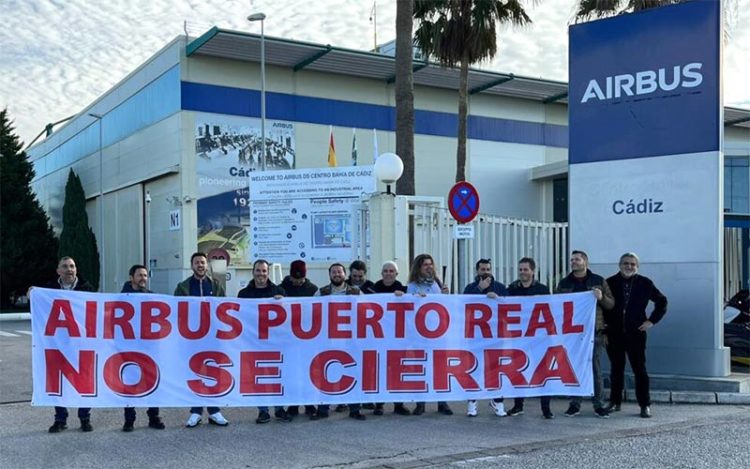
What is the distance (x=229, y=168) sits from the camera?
110 ft

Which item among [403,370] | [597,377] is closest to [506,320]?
[597,377]

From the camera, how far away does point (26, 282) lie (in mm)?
43188

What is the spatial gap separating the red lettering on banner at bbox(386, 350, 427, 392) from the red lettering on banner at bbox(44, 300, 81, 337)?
3337mm

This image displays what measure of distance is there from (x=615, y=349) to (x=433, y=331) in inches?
81.7

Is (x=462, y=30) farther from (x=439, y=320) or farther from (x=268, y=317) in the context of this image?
(x=268, y=317)

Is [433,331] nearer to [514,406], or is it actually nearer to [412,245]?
[514,406]

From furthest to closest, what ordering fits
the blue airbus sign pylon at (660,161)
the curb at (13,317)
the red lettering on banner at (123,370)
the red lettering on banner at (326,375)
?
the curb at (13,317) < the blue airbus sign pylon at (660,161) < the red lettering on banner at (326,375) < the red lettering on banner at (123,370)

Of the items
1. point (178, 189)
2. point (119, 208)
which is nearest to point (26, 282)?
point (119, 208)

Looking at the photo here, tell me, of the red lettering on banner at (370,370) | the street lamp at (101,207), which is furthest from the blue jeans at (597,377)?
the street lamp at (101,207)

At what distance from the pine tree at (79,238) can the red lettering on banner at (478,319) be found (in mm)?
36574

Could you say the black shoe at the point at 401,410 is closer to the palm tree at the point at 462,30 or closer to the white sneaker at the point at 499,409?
the white sneaker at the point at 499,409

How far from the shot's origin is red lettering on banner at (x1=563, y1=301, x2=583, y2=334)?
881 centimetres

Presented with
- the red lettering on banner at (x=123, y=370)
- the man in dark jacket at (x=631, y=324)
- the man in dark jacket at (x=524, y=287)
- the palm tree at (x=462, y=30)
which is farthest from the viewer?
the palm tree at (x=462, y=30)

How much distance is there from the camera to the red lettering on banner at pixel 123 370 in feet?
26.4
